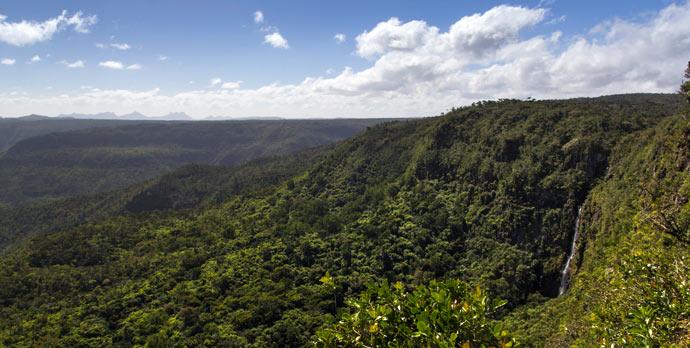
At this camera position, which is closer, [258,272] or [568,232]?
[568,232]

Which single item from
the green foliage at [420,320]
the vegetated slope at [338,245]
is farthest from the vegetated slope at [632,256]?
the vegetated slope at [338,245]

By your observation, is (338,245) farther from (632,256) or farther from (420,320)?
(420,320)

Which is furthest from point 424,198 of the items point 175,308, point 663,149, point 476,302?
point 476,302

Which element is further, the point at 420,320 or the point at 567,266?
the point at 567,266

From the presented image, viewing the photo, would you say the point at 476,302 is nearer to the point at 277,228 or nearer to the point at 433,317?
the point at 433,317

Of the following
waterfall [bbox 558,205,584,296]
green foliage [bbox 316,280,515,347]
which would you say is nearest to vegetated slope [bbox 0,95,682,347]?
waterfall [bbox 558,205,584,296]

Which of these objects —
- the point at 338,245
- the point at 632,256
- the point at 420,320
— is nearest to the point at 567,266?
the point at 338,245

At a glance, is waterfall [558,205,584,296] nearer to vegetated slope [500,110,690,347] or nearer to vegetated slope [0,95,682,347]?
vegetated slope [0,95,682,347]
